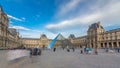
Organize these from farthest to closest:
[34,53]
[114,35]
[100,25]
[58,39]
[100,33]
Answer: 1. [100,25]
2. [100,33]
3. [114,35]
4. [58,39]
5. [34,53]

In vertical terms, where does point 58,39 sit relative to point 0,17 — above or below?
below

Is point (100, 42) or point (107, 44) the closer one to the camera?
point (107, 44)

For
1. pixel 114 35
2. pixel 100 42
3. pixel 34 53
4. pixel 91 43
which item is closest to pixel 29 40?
pixel 91 43

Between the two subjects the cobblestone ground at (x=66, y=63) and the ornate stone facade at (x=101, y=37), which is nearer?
the cobblestone ground at (x=66, y=63)

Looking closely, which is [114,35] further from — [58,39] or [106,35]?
[58,39]

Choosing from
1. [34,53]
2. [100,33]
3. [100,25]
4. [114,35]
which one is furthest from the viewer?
[100,25]

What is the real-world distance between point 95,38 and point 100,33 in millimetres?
5456

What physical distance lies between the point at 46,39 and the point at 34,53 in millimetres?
144136

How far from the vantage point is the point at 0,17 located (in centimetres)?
5403

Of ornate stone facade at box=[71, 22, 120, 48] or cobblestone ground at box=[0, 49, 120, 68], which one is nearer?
cobblestone ground at box=[0, 49, 120, 68]

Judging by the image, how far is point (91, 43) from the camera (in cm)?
10481

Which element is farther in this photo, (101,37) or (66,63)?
(101,37)

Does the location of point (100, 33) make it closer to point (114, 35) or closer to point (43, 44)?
point (114, 35)

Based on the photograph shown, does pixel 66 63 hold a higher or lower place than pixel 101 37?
lower
